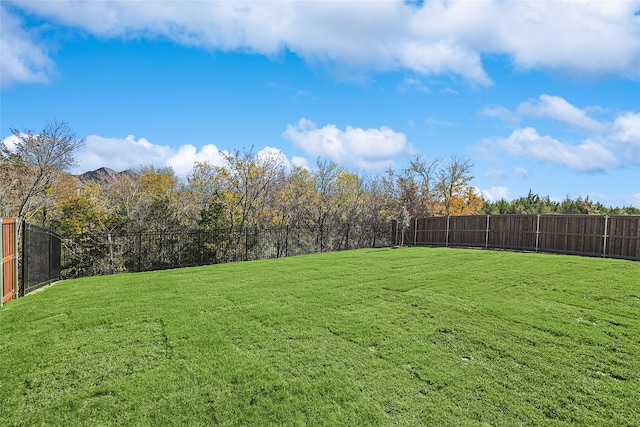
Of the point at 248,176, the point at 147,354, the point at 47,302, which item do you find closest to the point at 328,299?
the point at 147,354

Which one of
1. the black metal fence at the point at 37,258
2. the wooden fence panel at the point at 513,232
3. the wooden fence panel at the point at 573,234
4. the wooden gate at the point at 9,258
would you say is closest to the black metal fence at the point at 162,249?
the black metal fence at the point at 37,258

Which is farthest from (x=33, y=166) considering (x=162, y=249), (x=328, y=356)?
(x=328, y=356)

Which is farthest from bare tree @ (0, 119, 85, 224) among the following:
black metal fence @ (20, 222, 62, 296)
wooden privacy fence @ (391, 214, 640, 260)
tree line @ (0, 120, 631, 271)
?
wooden privacy fence @ (391, 214, 640, 260)

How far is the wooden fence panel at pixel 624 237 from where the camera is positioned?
40.3 ft

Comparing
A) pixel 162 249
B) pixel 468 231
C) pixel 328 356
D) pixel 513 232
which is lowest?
pixel 162 249

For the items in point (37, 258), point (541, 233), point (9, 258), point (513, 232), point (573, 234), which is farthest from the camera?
point (513, 232)

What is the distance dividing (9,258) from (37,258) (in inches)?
53.5

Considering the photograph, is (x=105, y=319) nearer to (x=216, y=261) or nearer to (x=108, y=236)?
(x=216, y=261)

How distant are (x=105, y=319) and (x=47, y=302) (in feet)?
7.57

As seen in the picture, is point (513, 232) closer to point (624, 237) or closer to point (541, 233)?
point (541, 233)

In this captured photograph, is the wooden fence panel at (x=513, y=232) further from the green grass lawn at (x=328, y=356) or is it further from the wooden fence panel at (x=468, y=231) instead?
the green grass lawn at (x=328, y=356)

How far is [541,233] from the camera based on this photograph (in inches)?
605

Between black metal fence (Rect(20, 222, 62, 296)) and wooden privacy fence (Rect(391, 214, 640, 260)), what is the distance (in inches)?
646

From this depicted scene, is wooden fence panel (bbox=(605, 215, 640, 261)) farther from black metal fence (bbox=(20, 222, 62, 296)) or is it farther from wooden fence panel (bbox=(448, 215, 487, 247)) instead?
black metal fence (bbox=(20, 222, 62, 296))
